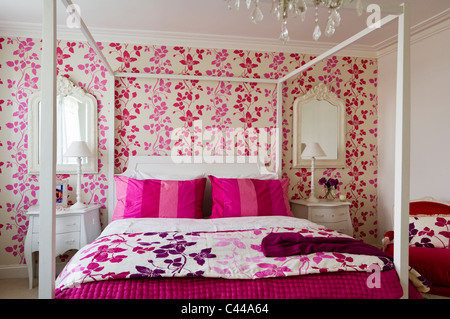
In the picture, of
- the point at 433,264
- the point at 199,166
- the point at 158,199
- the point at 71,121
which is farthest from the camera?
the point at 199,166

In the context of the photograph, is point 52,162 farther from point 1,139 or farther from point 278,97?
point 278,97

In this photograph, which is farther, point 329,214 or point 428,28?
point 329,214

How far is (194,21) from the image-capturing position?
3.00 metres

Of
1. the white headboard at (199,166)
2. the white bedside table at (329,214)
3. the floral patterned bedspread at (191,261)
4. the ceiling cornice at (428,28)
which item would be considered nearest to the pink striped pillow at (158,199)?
the white headboard at (199,166)

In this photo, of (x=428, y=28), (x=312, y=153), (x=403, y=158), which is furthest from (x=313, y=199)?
(x=428, y=28)

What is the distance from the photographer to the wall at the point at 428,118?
2.91 metres

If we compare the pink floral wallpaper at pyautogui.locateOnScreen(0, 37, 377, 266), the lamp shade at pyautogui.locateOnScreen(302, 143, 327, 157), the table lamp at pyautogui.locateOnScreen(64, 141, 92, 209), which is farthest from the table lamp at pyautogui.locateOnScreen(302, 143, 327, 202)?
the table lamp at pyautogui.locateOnScreen(64, 141, 92, 209)

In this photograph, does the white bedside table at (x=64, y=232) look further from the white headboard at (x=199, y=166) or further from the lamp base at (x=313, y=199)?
the lamp base at (x=313, y=199)

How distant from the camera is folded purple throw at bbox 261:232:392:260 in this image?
1762 mm

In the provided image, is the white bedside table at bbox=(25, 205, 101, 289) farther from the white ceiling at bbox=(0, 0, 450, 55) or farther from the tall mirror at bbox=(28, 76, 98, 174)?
the white ceiling at bbox=(0, 0, 450, 55)

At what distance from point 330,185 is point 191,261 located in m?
2.34

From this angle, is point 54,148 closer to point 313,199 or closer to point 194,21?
point 194,21

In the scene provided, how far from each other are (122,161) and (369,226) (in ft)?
9.99
